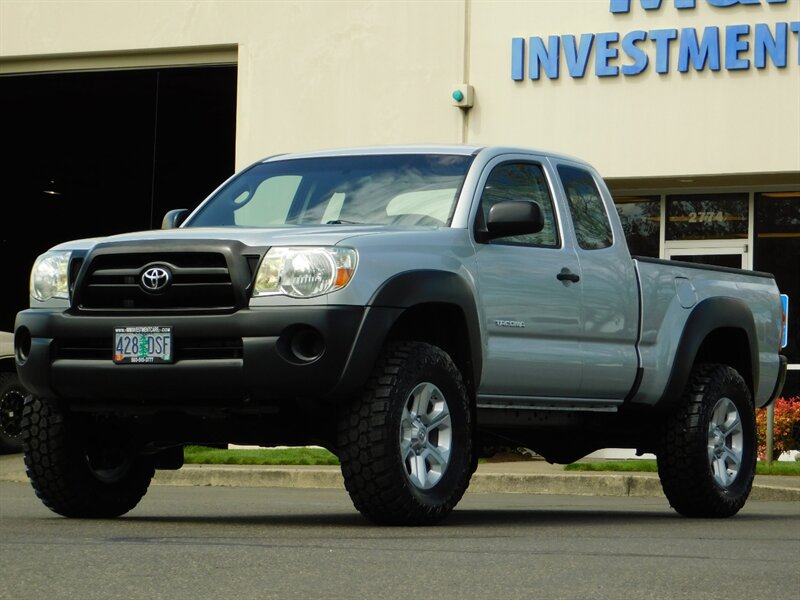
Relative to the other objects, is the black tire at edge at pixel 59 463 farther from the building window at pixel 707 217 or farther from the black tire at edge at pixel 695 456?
the building window at pixel 707 217

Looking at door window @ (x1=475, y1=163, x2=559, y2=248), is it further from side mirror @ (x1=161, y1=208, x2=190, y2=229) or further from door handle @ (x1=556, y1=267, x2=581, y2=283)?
side mirror @ (x1=161, y1=208, x2=190, y2=229)

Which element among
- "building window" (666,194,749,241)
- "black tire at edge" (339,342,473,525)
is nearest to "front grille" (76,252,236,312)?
"black tire at edge" (339,342,473,525)

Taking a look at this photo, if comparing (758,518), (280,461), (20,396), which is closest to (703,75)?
(280,461)

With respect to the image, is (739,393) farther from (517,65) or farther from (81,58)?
(81,58)

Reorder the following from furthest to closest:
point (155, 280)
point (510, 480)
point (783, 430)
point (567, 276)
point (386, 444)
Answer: point (783, 430) < point (510, 480) < point (567, 276) < point (155, 280) < point (386, 444)

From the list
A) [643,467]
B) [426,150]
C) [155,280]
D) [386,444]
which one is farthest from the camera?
[643,467]

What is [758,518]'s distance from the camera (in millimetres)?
10641

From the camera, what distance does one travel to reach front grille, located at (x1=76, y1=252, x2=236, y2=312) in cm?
809

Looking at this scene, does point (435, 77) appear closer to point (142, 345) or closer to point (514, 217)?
point (514, 217)

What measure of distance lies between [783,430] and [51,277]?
41.2 ft

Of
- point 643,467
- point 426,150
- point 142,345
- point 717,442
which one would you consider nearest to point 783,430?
point 643,467

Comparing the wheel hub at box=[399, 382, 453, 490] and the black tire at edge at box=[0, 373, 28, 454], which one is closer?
the wheel hub at box=[399, 382, 453, 490]

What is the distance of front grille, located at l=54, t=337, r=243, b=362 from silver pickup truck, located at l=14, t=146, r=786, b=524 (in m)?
0.01

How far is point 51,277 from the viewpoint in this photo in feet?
28.3
